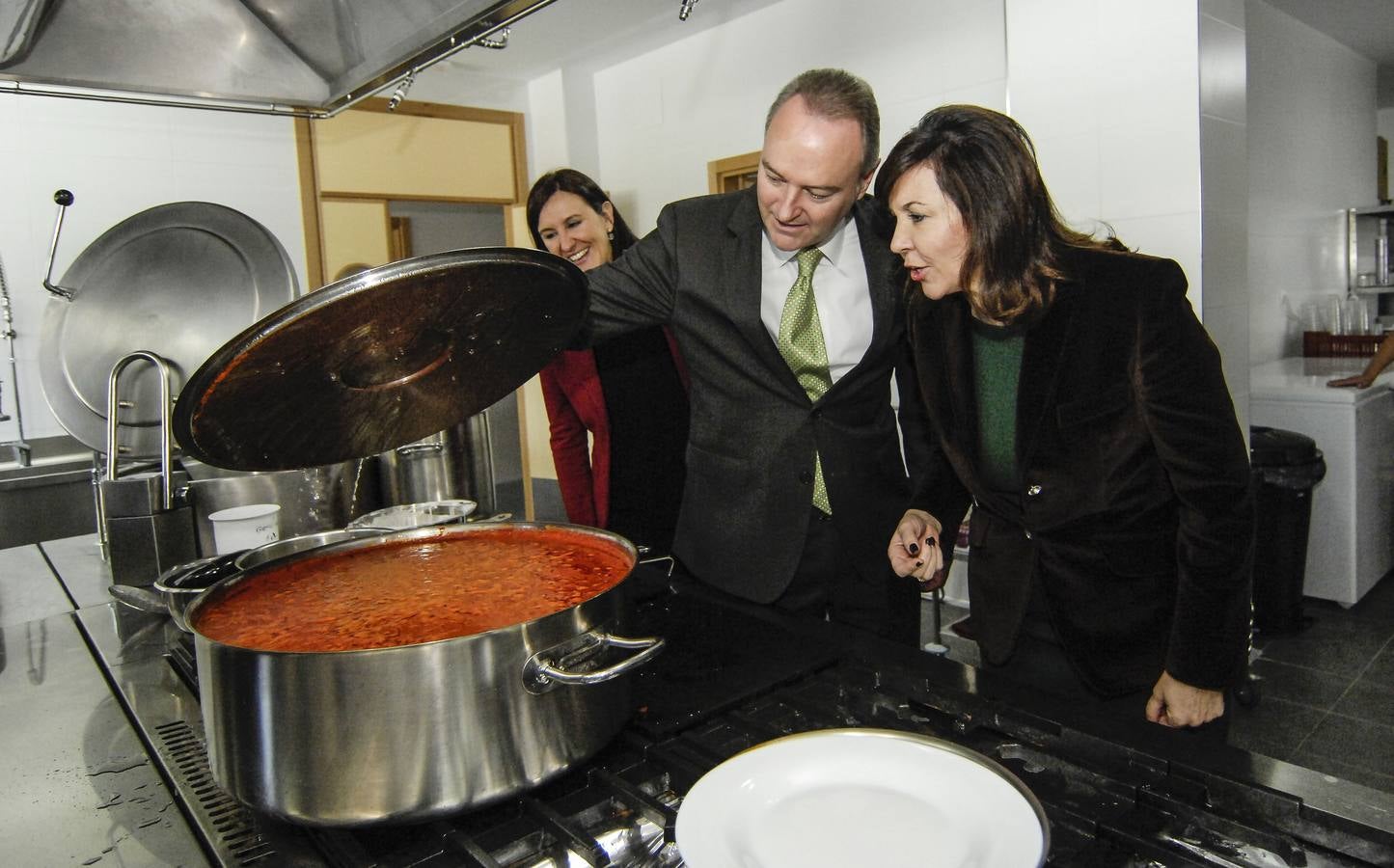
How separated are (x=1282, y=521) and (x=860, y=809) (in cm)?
400

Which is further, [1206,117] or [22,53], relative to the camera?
[1206,117]

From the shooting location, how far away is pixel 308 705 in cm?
75

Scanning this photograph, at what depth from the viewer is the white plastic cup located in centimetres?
164

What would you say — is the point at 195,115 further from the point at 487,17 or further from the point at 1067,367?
the point at 1067,367

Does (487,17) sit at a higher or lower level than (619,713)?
higher

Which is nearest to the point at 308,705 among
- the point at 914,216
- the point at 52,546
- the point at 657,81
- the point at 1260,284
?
the point at 914,216

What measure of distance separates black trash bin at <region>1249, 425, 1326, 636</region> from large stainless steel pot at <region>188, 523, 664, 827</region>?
392 cm

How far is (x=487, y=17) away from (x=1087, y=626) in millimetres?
1384

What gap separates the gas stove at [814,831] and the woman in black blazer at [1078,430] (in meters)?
0.49

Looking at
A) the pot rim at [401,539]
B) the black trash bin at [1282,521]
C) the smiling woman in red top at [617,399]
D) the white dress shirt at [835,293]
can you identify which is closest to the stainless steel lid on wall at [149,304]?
the smiling woman in red top at [617,399]

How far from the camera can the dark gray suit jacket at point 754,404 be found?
1.69 metres

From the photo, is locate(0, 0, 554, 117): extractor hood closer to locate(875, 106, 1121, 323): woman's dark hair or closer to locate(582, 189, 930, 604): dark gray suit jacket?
locate(582, 189, 930, 604): dark gray suit jacket

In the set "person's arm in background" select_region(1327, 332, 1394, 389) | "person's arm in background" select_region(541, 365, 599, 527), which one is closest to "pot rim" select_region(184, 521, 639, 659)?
"person's arm in background" select_region(541, 365, 599, 527)

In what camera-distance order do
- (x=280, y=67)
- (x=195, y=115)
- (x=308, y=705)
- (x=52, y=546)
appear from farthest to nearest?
(x=195, y=115) → (x=52, y=546) → (x=280, y=67) → (x=308, y=705)
